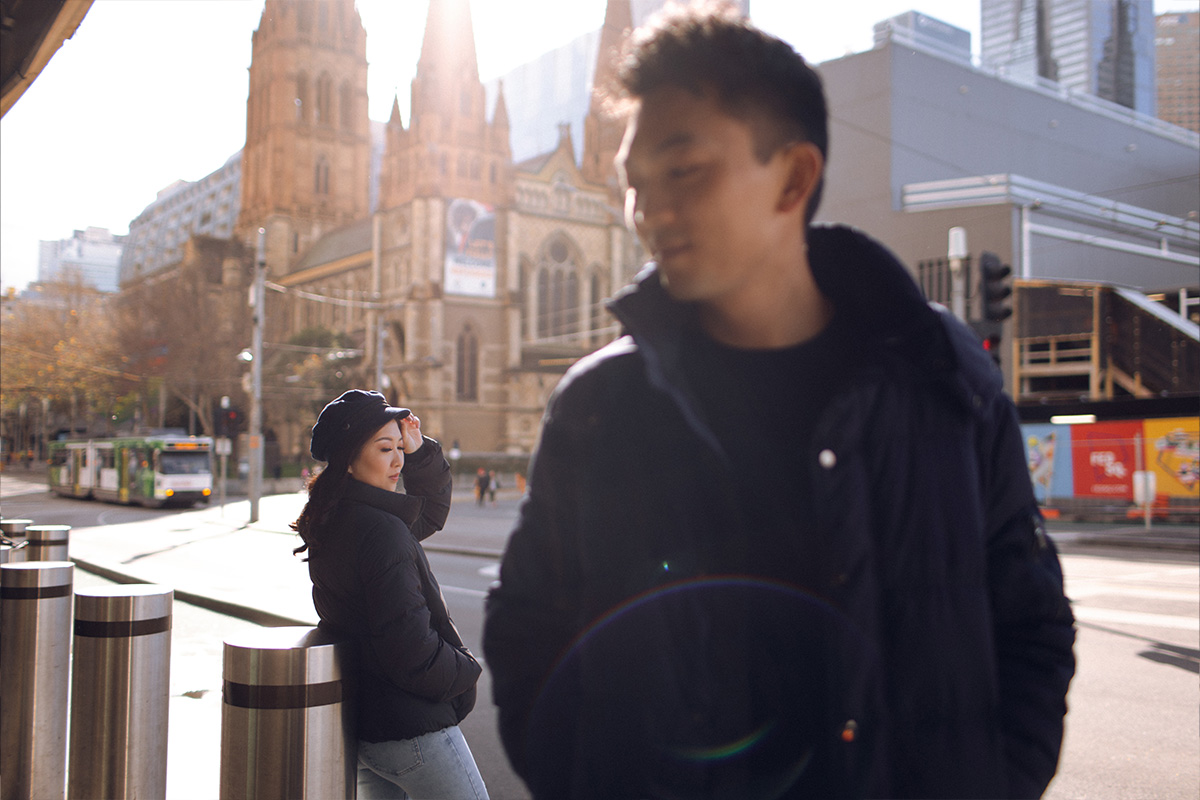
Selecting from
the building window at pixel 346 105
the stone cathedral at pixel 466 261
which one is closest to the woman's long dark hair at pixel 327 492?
the stone cathedral at pixel 466 261

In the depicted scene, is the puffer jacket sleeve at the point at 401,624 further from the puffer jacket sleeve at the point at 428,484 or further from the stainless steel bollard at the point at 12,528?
the stainless steel bollard at the point at 12,528

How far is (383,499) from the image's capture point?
2656 millimetres

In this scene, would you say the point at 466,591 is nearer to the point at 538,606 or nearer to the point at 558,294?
the point at 538,606

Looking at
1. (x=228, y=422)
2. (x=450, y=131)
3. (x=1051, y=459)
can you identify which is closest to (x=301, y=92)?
(x=450, y=131)

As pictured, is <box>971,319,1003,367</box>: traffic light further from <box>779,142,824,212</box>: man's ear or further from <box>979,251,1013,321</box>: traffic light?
<box>779,142,824,212</box>: man's ear

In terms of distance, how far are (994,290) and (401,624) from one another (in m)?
8.74

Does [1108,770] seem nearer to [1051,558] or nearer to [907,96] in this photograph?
[1051,558]

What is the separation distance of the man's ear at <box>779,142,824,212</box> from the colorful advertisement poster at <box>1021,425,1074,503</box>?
22637mm

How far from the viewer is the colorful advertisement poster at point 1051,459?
21891 mm

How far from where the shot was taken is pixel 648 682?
1333 mm

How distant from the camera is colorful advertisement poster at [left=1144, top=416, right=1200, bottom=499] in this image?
19391mm

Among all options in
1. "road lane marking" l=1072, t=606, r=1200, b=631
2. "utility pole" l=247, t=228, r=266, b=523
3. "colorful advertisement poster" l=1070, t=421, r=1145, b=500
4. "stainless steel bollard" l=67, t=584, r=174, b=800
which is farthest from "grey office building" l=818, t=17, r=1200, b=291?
"stainless steel bollard" l=67, t=584, r=174, b=800

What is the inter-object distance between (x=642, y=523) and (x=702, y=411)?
0.19 m

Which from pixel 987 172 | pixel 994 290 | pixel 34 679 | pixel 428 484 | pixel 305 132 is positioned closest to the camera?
pixel 428 484
